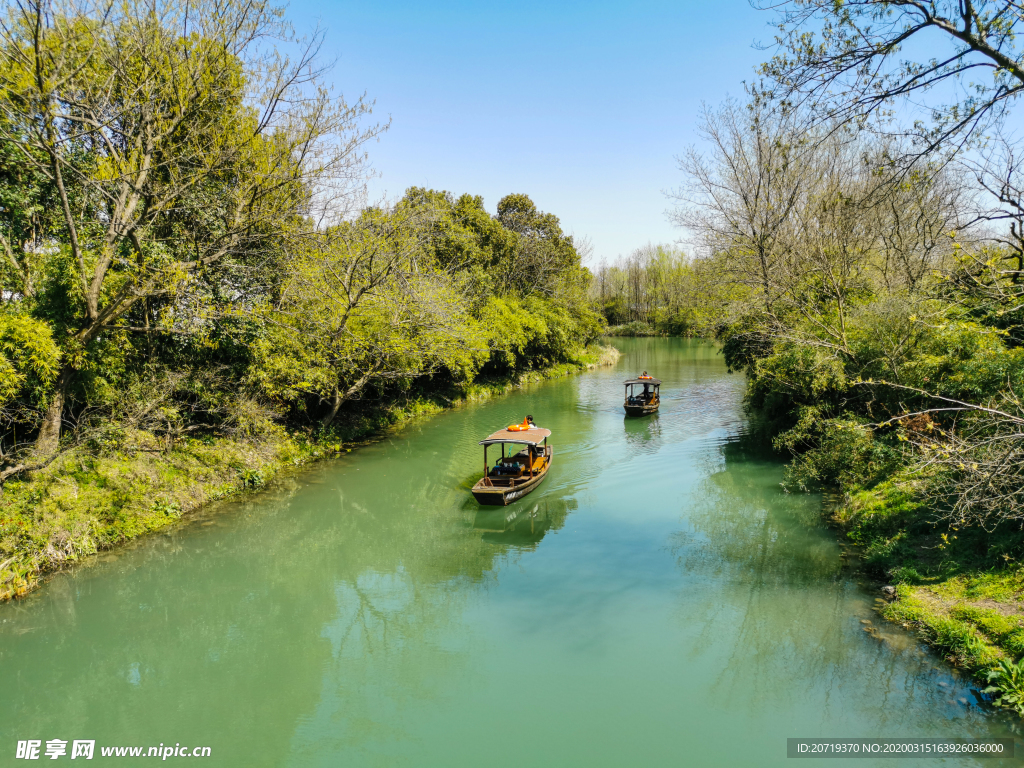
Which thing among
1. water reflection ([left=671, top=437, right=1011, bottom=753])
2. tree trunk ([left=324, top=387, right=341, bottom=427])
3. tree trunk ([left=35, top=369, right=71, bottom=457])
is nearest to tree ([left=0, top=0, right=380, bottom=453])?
tree trunk ([left=35, top=369, right=71, bottom=457])

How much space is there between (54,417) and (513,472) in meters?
10.4

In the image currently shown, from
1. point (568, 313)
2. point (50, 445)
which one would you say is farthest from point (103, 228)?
point (568, 313)

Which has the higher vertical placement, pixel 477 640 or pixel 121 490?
pixel 121 490

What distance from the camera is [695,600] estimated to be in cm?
1018

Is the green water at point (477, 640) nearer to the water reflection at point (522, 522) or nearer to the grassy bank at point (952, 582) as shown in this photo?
the water reflection at point (522, 522)

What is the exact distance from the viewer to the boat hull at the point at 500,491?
14.3 meters

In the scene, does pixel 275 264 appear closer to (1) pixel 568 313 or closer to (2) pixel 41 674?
(2) pixel 41 674

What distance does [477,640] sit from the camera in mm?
9188

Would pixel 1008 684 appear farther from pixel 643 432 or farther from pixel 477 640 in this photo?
pixel 643 432

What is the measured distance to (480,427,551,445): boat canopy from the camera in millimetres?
15680

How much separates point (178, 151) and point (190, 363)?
543cm

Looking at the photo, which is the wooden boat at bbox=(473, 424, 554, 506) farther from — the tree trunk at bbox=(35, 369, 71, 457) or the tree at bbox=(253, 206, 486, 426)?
the tree trunk at bbox=(35, 369, 71, 457)

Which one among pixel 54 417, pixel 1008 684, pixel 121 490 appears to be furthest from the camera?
pixel 121 490

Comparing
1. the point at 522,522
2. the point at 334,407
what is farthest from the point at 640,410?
the point at 334,407
